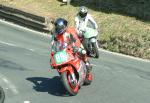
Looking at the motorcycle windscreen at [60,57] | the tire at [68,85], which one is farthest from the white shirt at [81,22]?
the tire at [68,85]

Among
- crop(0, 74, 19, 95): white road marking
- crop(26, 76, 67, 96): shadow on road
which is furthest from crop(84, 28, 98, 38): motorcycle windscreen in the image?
crop(0, 74, 19, 95): white road marking

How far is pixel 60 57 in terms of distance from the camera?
1416 cm

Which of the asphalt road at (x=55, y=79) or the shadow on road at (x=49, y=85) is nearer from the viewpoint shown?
the asphalt road at (x=55, y=79)

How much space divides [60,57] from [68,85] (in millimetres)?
775

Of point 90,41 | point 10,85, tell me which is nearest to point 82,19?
point 90,41

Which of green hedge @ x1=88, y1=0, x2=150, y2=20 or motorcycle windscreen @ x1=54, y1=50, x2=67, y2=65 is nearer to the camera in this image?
motorcycle windscreen @ x1=54, y1=50, x2=67, y2=65

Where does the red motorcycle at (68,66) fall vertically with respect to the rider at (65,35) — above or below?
below

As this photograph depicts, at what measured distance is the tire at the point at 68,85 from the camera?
1382 centimetres

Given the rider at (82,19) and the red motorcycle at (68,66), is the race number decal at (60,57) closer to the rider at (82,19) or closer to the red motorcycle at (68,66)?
the red motorcycle at (68,66)

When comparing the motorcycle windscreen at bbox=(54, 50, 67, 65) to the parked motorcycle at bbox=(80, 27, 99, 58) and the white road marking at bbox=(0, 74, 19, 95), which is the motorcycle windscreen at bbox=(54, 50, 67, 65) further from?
the parked motorcycle at bbox=(80, 27, 99, 58)

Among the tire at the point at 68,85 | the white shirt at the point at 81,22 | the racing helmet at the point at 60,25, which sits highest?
the racing helmet at the point at 60,25

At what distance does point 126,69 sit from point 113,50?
5072 mm

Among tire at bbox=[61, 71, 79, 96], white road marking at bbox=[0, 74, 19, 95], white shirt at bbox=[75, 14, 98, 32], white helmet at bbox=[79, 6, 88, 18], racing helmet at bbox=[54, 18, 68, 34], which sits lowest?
white road marking at bbox=[0, 74, 19, 95]

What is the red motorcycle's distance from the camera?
1401 centimetres
